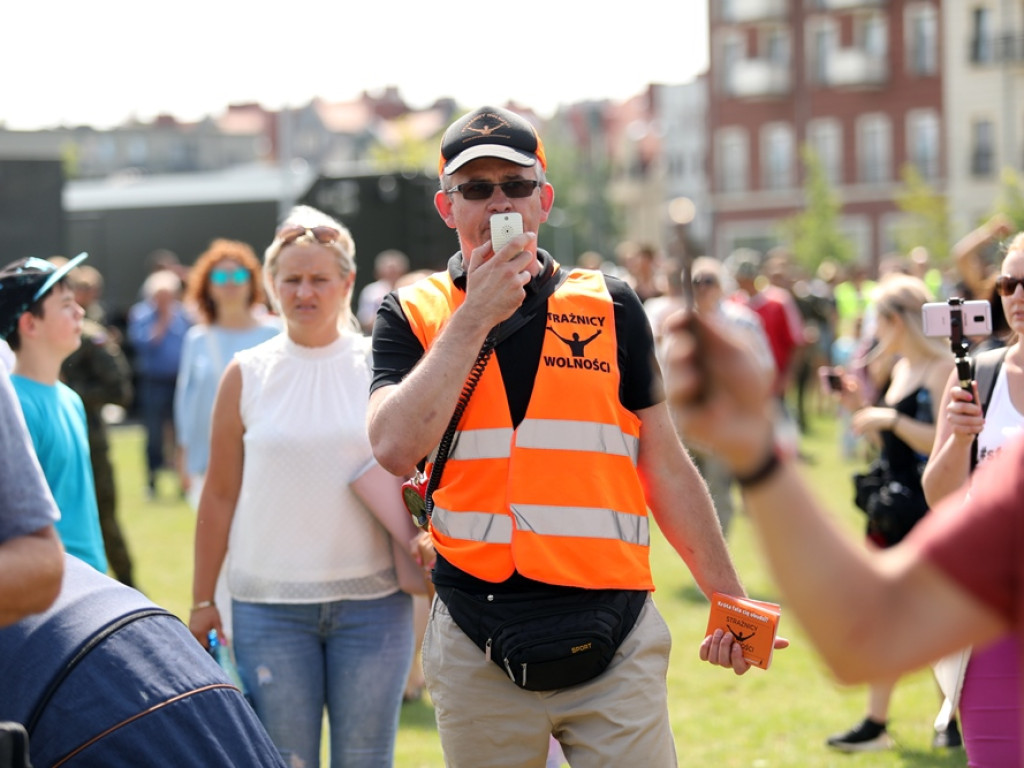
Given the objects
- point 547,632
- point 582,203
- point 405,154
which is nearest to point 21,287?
point 547,632

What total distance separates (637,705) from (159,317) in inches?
504

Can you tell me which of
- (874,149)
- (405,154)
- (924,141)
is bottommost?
(874,149)

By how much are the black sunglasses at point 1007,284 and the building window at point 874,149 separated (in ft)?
166

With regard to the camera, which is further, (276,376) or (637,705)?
(276,376)

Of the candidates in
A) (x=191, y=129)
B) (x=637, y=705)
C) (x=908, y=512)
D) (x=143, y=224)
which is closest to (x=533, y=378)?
(x=637, y=705)

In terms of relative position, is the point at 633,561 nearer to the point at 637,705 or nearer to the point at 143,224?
the point at 637,705

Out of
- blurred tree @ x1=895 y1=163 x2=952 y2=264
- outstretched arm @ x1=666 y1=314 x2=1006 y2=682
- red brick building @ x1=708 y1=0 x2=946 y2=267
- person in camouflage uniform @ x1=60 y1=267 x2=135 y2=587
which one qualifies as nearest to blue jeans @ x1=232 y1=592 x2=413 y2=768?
outstretched arm @ x1=666 y1=314 x2=1006 y2=682

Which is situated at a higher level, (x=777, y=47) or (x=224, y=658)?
(x=777, y=47)

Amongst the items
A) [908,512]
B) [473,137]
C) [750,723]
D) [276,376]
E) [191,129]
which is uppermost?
[191,129]

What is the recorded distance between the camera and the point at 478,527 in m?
3.25

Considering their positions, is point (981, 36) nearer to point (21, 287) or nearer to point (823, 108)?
point (823, 108)

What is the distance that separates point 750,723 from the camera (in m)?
6.86

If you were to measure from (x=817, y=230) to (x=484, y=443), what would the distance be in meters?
43.4

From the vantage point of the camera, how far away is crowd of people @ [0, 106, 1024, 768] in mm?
1847
